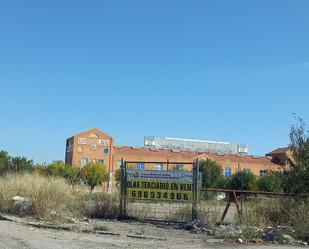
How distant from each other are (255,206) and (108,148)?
9340cm

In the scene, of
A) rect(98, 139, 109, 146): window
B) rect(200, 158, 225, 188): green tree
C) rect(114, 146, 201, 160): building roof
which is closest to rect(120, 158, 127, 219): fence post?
rect(200, 158, 225, 188): green tree

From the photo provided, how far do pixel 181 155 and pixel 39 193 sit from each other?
97.8 metres

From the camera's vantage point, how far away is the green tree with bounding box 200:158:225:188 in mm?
64812

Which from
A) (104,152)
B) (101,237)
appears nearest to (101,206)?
(101,237)

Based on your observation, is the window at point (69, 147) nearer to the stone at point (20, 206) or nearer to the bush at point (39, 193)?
the bush at point (39, 193)

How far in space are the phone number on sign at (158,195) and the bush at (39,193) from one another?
253 centimetres

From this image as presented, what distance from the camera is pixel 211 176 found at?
73.9m

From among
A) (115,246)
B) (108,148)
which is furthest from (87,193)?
(108,148)

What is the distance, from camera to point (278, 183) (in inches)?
711

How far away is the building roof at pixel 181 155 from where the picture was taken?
110 meters

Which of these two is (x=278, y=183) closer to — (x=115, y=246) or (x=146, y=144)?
(x=115, y=246)

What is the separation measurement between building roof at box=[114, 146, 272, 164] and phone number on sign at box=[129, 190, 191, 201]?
3469 inches

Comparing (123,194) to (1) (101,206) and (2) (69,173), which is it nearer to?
(1) (101,206)

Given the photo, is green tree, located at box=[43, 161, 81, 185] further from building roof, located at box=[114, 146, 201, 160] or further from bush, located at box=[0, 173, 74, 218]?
building roof, located at box=[114, 146, 201, 160]
